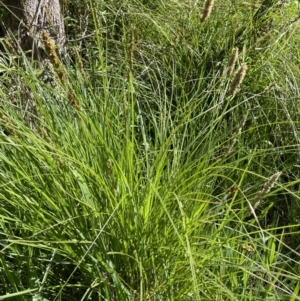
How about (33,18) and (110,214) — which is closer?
(110,214)

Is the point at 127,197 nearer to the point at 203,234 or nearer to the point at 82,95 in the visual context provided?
the point at 203,234

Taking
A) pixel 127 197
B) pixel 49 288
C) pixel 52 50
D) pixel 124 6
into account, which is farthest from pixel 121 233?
pixel 124 6

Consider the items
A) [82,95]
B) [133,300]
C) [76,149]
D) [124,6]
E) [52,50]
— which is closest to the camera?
[52,50]

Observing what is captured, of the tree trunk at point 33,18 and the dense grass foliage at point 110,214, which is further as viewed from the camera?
the tree trunk at point 33,18

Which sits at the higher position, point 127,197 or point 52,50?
point 52,50

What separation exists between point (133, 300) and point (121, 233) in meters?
0.15

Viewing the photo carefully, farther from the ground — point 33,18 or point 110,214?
point 33,18

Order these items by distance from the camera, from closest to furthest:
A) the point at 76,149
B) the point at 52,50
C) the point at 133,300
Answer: the point at 52,50, the point at 133,300, the point at 76,149

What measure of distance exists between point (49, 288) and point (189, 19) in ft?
4.67

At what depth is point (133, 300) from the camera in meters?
1.40

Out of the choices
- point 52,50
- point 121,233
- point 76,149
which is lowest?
point 121,233

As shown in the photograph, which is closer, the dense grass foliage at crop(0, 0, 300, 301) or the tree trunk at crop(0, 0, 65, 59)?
the dense grass foliage at crop(0, 0, 300, 301)

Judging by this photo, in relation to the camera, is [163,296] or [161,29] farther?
[161,29]

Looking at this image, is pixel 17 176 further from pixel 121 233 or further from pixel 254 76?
pixel 254 76
